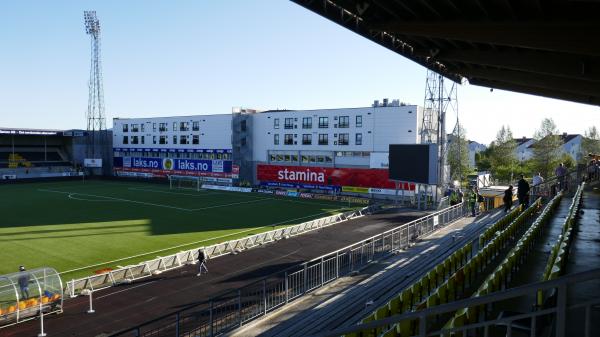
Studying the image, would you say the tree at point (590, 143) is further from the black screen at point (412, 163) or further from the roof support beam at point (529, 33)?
the roof support beam at point (529, 33)

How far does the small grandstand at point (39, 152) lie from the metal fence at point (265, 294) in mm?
66728

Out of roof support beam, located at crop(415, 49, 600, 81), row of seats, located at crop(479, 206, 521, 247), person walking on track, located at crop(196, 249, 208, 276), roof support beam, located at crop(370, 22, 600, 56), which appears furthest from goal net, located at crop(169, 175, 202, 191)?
roof support beam, located at crop(370, 22, 600, 56)

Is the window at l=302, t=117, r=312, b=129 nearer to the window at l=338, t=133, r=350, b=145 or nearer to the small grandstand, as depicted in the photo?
the window at l=338, t=133, r=350, b=145

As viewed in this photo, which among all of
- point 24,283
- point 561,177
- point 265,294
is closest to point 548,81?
point 561,177

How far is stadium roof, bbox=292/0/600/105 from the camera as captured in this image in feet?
36.6

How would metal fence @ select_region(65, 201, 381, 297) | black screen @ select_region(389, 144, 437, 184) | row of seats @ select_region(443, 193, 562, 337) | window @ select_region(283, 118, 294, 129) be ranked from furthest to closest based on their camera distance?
1. window @ select_region(283, 118, 294, 129)
2. black screen @ select_region(389, 144, 437, 184)
3. metal fence @ select_region(65, 201, 381, 297)
4. row of seats @ select_region(443, 193, 562, 337)

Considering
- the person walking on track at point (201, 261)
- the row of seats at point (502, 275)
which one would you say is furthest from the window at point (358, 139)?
the row of seats at point (502, 275)

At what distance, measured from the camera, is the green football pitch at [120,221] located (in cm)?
2445

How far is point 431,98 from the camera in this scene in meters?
44.4

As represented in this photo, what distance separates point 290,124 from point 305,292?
44.0 meters

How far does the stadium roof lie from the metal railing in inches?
259

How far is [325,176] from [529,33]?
42607mm

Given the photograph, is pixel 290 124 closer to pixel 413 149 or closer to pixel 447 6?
pixel 413 149

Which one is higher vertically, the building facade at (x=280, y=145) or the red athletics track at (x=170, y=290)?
the building facade at (x=280, y=145)
